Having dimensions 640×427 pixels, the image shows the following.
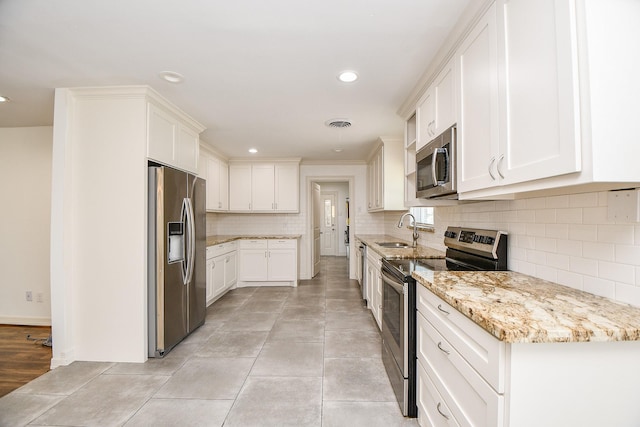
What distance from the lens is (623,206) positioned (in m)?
1.06

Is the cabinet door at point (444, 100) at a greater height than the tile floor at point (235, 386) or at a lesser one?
greater

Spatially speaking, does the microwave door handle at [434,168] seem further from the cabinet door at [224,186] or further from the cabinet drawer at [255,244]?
the cabinet door at [224,186]

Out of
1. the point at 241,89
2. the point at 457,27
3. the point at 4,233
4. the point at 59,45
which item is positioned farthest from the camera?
the point at 4,233

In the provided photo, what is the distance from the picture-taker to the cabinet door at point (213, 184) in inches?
174

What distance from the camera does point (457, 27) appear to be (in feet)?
5.24

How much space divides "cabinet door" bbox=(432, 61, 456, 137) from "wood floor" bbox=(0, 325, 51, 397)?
3515 millimetres

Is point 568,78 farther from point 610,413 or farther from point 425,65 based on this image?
point 425,65

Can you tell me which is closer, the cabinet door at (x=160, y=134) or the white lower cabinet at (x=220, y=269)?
the cabinet door at (x=160, y=134)

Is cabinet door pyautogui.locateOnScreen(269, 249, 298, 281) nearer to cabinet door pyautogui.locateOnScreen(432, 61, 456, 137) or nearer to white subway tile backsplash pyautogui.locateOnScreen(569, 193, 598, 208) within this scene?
cabinet door pyautogui.locateOnScreen(432, 61, 456, 137)

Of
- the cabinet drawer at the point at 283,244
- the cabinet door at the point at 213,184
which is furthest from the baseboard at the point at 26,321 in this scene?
the cabinet drawer at the point at 283,244

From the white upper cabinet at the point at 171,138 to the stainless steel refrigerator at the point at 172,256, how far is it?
166 mm

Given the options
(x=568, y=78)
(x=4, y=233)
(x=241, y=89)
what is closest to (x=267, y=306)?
(x=241, y=89)

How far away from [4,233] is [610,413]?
5.26m

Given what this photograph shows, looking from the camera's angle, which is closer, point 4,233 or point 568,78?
point 568,78
